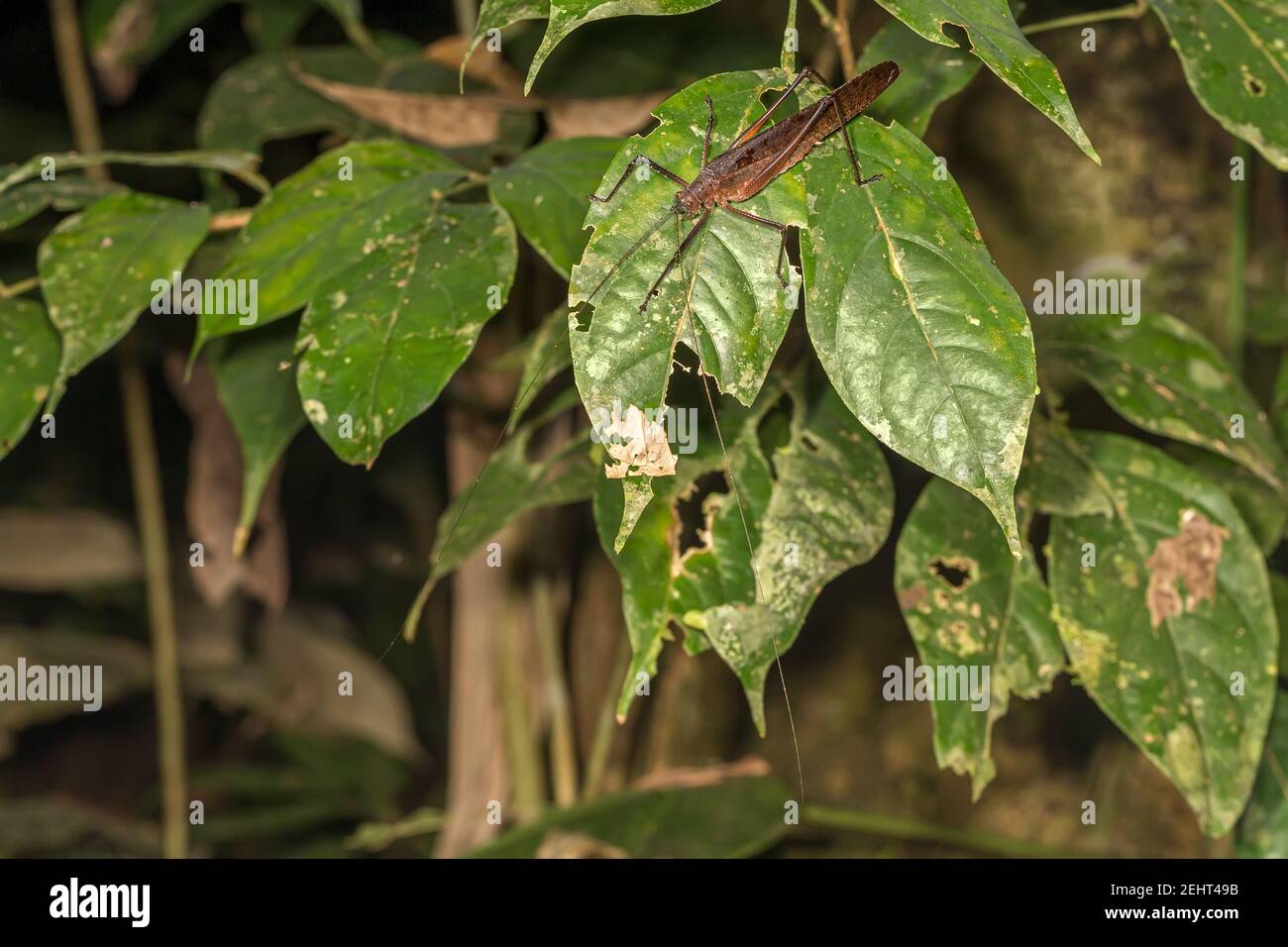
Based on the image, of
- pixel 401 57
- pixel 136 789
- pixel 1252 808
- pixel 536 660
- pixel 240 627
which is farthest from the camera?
pixel 136 789

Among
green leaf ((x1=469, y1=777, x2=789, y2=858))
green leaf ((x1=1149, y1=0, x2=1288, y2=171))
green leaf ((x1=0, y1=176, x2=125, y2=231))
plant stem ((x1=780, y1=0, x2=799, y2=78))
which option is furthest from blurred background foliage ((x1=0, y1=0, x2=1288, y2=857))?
plant stem ((x1=780, y1=0, x2=799, y2=78))

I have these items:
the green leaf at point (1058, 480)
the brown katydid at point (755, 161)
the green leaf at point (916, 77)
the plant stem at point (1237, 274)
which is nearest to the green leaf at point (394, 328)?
the brown katydid at point (755, 161)

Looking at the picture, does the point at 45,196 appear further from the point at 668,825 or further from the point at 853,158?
the point at 668,825

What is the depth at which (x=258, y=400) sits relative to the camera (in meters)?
0.86

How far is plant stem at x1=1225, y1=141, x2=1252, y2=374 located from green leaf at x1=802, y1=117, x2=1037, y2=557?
2.23 ft

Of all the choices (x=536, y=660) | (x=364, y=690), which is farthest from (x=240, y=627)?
(x=536, y=660)

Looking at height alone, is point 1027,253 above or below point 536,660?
above

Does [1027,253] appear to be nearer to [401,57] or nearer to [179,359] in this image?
[401,57]

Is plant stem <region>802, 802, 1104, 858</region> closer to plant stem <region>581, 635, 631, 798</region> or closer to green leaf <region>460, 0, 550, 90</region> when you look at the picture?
plant stem <region>581, 635, 631, 798</region>

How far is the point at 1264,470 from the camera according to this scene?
0.77 metres

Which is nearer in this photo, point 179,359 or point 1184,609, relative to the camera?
point 1184,609

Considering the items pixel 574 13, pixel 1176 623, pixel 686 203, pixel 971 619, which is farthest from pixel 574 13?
pixel 1176 623

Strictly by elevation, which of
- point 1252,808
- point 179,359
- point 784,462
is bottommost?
point 1252,808

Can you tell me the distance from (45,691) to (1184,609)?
1.39m
